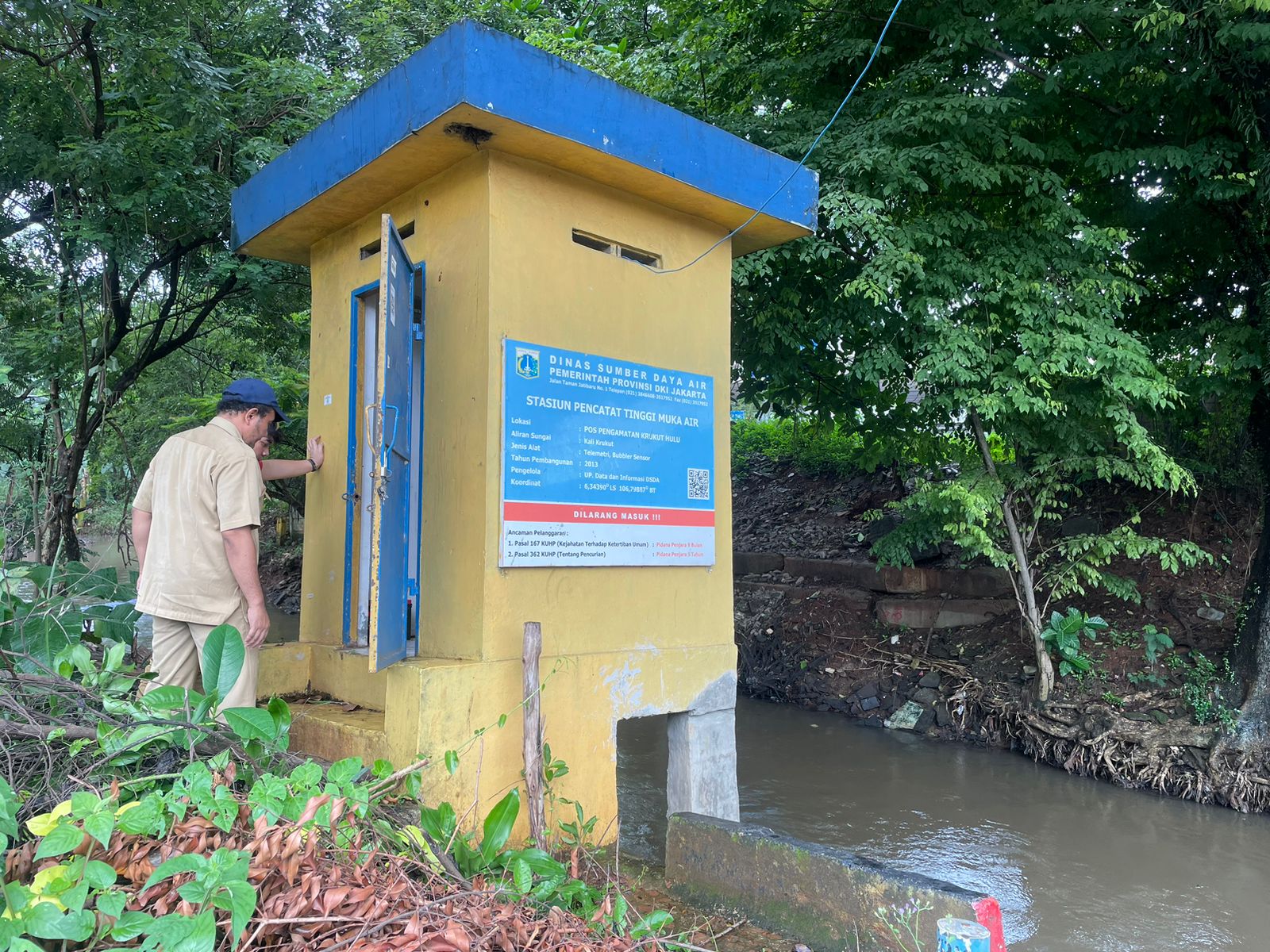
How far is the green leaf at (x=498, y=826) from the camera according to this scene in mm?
3383

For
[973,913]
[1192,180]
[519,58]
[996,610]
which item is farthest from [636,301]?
[996,610]

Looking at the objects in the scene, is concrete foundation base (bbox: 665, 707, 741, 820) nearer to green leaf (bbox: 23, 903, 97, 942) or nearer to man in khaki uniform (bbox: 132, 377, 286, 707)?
man in khaki uniform (bbox: 132, 377, 286, 707)

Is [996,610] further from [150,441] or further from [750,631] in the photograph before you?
[150,441]

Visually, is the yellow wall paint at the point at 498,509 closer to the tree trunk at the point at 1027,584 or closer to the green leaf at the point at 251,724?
the green leaf at the point at 251,724

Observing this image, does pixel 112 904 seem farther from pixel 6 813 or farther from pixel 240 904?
pixel 6 813

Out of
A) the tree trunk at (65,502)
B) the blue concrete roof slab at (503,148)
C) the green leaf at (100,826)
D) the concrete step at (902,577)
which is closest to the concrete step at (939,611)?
the concrete step at (902,577)

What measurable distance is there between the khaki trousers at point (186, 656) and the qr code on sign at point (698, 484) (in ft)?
7.51

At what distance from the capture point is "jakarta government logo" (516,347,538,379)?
13.7ft

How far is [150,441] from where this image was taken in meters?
11.5

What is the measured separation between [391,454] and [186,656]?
1.26 metres

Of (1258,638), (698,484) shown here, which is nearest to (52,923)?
(698,484)

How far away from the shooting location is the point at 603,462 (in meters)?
4.44

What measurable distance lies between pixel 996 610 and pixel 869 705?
1.63m

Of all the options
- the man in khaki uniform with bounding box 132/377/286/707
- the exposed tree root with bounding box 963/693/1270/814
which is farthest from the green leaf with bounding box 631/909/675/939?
the exposed tree root with bounding box 963/693/1270/814
